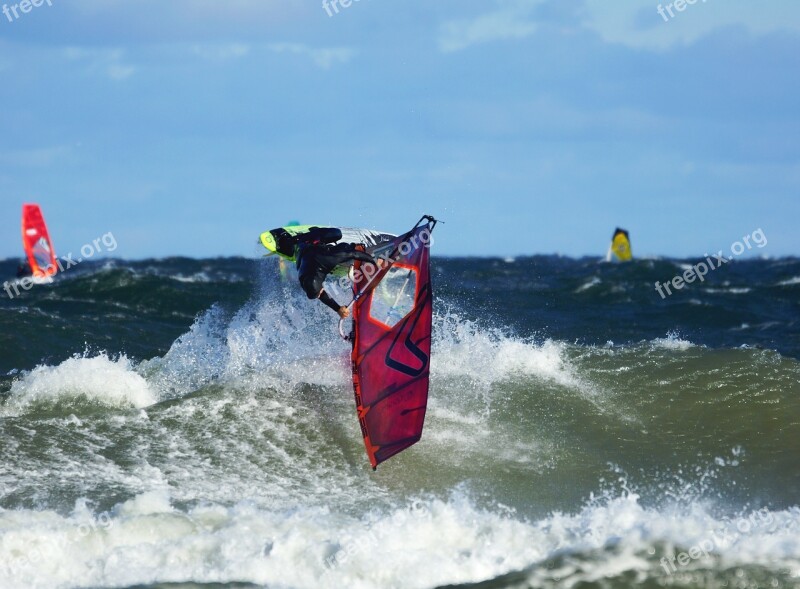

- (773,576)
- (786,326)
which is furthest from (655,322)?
(773,576)

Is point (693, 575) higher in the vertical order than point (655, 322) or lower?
lower

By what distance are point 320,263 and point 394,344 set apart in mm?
1046

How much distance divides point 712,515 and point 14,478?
470cm

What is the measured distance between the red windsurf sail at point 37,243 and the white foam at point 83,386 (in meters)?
15.7

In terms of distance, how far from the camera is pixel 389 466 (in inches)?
288

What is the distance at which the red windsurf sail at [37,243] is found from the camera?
926 inches

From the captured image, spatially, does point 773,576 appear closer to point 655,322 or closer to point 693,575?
point 693,575

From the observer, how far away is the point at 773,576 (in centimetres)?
507

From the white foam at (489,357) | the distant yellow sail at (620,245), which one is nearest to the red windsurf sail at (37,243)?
the white foam at (489,357)

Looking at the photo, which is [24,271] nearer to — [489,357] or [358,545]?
[489,357]

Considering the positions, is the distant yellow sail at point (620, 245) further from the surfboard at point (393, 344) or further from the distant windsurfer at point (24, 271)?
the surfboard at point (393, 344)
